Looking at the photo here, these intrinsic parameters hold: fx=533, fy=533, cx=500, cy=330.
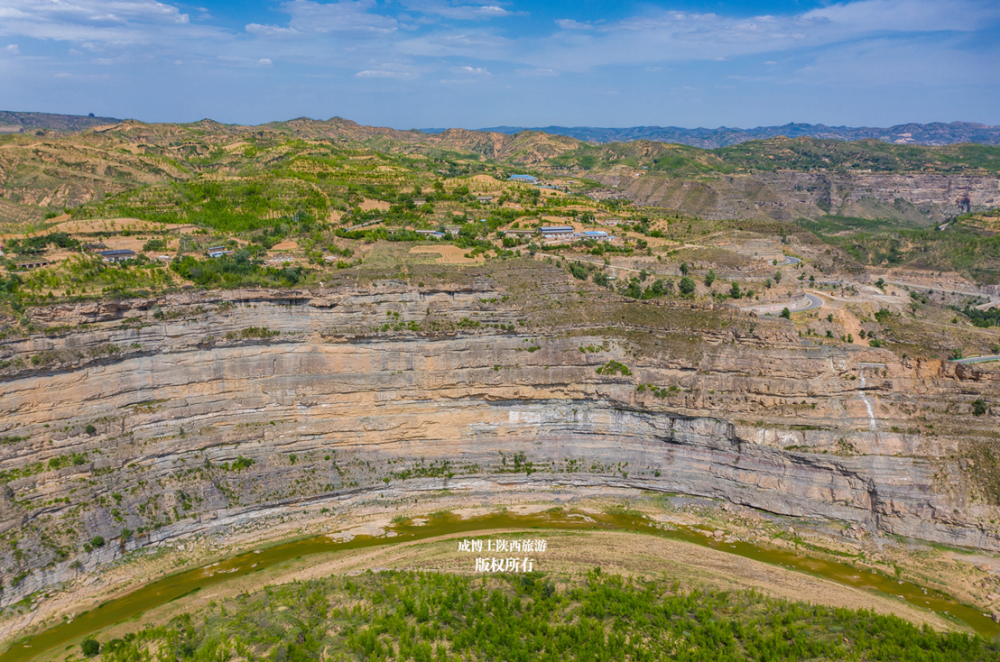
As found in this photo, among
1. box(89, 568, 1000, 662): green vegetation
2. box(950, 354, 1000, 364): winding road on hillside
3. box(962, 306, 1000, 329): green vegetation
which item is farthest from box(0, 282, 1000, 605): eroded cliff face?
box(962, 306, 1000, 329): green vegetation

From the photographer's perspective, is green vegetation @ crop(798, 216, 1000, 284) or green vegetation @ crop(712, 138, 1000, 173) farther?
green vegetation @ crop(712, 138, 1000, 173)

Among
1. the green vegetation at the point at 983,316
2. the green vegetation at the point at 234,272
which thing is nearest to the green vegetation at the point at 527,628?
the green vegetation at the point at 234,272

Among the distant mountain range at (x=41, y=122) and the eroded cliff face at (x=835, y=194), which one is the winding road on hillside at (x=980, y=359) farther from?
the distant mountain range at (x=41, y=122)

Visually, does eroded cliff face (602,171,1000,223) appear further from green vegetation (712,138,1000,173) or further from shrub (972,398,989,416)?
shrub (972,398,989,416)

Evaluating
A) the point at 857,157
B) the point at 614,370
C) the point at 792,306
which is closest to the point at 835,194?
the point at 857,157

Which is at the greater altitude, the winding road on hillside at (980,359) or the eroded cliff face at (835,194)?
the eroded cliff face at (835,194)

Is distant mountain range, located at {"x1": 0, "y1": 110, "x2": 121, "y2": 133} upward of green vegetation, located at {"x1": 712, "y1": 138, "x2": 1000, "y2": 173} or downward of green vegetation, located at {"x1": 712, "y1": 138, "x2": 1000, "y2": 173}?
upward
